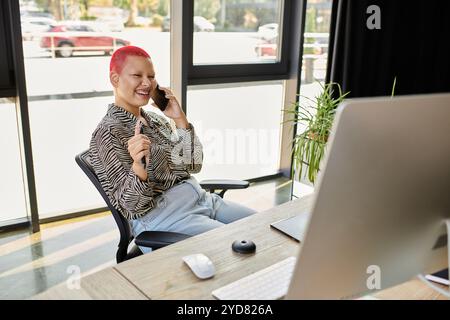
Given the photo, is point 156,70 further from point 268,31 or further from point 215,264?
point 215,264

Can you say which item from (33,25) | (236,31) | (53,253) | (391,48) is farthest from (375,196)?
(236,31)

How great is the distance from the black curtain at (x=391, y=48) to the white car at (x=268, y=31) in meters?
0.59

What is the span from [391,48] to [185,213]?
2.09m

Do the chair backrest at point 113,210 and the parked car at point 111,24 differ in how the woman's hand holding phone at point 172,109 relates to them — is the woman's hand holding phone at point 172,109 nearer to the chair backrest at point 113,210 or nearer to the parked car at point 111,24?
the chair backrest at point 113,210

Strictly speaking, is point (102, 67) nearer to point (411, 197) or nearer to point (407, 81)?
point (407, 81)

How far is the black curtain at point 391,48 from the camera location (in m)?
2.83

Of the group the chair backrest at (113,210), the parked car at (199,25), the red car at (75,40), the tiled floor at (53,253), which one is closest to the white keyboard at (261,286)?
the chair backrest at (113,210)

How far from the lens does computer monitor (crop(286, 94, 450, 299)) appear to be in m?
0.69

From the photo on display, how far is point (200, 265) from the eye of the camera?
1126 millimetres

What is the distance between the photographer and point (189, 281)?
1.09 metres

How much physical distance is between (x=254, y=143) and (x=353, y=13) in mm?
1353

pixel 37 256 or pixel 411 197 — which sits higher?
pixel 411 197

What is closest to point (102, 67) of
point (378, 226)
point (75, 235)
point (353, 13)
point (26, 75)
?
point (26, 75)

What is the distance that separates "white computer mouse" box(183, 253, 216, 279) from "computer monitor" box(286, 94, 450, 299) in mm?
388
